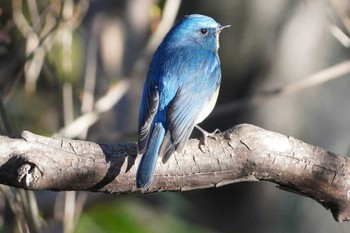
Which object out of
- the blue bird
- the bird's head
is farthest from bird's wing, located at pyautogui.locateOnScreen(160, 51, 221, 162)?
the bird's head

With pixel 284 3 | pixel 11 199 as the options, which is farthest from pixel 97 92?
pixel 11 199

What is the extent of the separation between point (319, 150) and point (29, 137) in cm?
139

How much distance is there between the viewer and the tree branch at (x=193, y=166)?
3480 mm

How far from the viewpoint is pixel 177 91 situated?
471cm

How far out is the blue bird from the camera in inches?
158

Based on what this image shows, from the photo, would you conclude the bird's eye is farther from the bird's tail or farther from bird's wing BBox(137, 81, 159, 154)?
the bird's tail

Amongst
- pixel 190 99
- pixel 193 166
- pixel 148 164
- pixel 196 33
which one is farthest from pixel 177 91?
pixel 148 164

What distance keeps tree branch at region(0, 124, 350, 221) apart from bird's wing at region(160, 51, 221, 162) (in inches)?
3.9

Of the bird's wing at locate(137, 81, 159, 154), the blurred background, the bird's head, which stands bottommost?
the blurred background

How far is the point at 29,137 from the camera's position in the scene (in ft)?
11.6

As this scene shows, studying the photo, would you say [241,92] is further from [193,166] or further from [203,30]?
[193,166]

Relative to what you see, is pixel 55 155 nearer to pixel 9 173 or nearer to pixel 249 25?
pixel 9 173

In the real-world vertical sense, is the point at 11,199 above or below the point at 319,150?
below

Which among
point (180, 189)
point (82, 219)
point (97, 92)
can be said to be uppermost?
point (180, 189)
